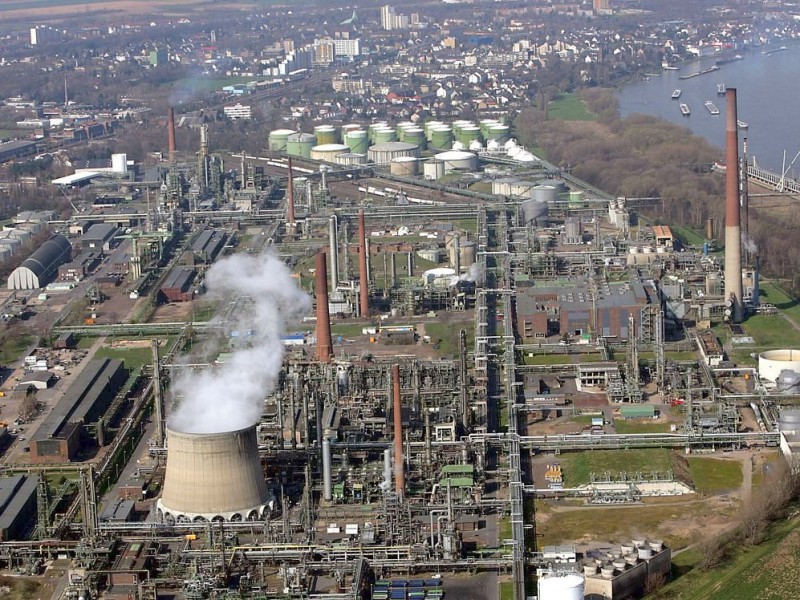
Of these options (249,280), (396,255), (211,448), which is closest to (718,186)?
(396,255)

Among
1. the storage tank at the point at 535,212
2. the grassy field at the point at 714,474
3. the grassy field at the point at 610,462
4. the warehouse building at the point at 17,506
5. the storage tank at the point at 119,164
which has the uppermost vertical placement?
the storage tank at the point at 119,164

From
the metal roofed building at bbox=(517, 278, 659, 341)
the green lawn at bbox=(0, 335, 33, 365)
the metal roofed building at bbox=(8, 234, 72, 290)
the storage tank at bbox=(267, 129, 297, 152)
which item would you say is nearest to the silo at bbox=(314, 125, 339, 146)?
the storage tank at bbox=(267, 129, 297, 152)

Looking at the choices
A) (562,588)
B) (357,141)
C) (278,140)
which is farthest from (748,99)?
(562,588)

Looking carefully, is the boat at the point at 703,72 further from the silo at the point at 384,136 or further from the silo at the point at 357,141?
the silo at the point at 357,141

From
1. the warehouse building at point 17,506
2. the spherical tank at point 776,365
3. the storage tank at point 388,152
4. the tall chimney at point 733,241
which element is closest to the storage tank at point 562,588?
the warehouse building at point 17,506

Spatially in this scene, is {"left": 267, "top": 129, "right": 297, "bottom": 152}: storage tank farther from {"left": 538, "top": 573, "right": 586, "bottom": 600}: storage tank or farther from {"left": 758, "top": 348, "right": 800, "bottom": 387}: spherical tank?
{"left": 538, "top": 573, "right": 586, "bottom": 600}: storage tank

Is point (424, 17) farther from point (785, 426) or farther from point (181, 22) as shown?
point (785, 426)
